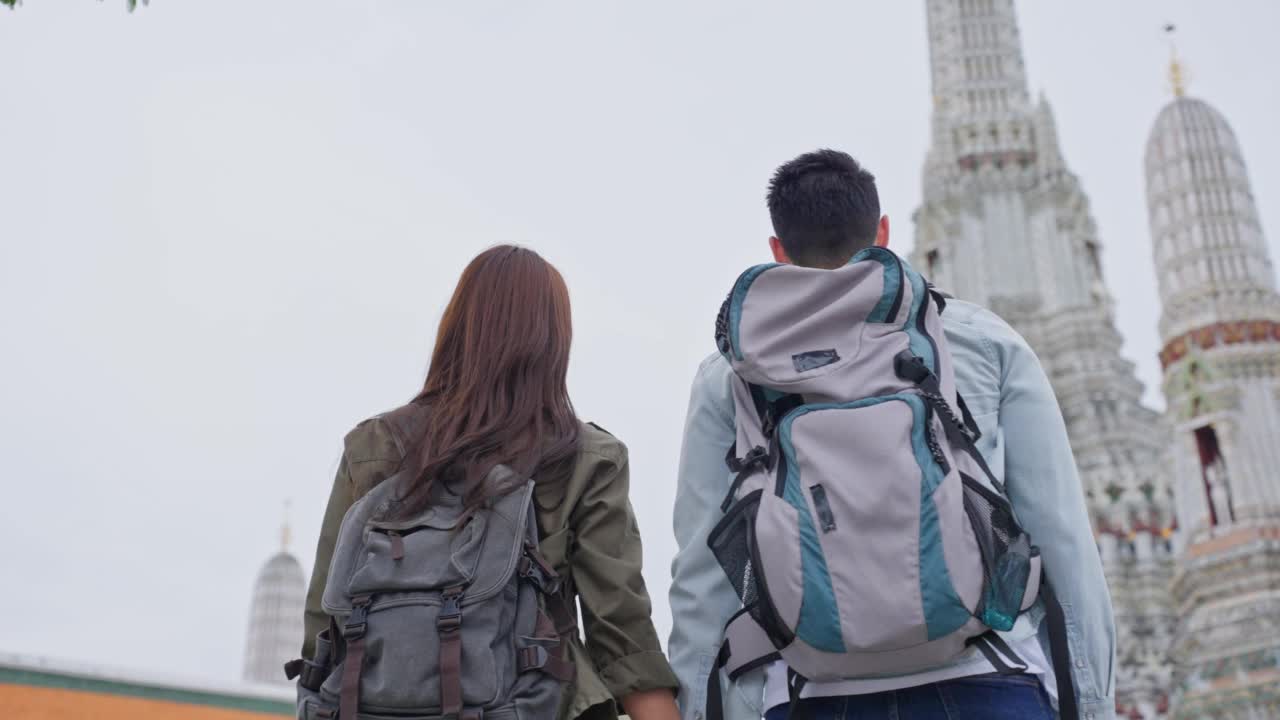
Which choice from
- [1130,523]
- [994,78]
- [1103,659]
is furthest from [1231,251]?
[1103,659]

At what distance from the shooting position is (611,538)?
8.96 feet

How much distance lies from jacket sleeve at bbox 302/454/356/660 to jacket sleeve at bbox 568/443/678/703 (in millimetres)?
522

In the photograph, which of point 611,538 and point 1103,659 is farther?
point 611,538

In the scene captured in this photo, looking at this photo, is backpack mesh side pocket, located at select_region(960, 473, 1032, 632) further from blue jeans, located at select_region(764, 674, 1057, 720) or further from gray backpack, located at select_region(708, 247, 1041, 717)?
blue jeans, located at select_region(764, 674, 1057, 720)

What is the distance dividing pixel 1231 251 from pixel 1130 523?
307 inches

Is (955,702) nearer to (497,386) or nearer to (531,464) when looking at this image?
(531,464)

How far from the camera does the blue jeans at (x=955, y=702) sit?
2.30 m

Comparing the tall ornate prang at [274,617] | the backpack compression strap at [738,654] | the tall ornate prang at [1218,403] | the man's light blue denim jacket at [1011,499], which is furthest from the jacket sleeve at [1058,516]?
the tall ornate prang at [274,617]

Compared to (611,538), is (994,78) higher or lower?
higher

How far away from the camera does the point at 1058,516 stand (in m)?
2.54

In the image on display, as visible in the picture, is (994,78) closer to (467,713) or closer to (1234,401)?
(1234,401)

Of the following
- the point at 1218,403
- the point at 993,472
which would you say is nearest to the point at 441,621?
the point at 993,472

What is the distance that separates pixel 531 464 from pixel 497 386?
0.71 ft

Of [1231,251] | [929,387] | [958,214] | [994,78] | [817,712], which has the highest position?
[994,78]
